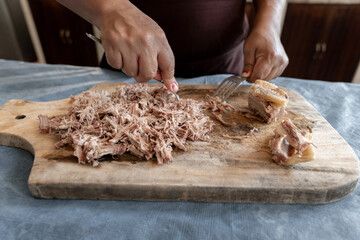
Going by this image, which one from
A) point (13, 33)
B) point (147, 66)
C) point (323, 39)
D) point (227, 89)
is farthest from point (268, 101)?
point (13, 33)

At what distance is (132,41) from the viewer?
171 cm

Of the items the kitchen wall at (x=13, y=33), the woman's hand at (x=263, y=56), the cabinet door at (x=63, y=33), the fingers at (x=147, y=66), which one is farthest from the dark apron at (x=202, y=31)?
the kitchen wall at (x=13, y=33)

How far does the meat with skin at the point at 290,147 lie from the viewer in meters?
1.51

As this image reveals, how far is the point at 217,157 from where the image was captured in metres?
1.66

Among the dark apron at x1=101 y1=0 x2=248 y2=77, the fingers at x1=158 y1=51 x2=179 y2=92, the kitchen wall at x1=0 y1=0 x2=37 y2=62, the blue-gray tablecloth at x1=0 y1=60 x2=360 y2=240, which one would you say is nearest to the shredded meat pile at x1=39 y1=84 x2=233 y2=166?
the fingers at x1=158 y1=51 x2=179 y2=92

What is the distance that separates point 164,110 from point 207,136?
48 centimetres

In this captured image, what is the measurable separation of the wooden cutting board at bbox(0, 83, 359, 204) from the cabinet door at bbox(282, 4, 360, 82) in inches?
188

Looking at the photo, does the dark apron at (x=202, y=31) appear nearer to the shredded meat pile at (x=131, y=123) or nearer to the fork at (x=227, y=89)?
the fork at (x=227, y=89)

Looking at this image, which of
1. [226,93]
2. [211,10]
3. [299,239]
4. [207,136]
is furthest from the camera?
[211,10]

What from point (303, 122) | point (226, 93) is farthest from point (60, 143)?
point (303, 122)

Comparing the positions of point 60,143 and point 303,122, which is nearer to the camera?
point 60,143

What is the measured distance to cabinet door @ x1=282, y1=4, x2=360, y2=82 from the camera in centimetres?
536

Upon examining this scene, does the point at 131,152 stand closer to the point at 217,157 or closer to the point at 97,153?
the point at 97,153

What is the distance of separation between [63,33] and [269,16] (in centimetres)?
621
